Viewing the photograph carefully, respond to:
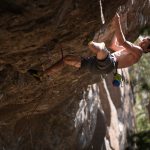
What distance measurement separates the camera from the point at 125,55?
7.21 m

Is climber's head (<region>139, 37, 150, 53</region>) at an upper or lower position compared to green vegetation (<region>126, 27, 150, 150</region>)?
upper

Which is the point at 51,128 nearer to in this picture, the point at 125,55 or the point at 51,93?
the point at 51,93

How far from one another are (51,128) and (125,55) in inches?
217

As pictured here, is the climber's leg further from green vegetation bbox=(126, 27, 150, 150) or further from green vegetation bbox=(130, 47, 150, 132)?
green vegetation bbox=(130, 47, 150, 132)

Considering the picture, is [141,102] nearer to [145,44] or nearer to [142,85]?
[142,85]

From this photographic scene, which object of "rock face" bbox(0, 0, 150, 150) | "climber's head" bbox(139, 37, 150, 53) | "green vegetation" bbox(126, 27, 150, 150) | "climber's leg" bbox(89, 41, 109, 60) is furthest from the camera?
"green vegetation" bbox(126, 27, 150, 150)

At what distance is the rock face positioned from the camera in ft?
19.4

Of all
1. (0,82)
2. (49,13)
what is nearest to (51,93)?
(0,82)

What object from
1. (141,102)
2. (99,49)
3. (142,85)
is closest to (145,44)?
(99,49)

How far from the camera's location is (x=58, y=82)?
30.4ft

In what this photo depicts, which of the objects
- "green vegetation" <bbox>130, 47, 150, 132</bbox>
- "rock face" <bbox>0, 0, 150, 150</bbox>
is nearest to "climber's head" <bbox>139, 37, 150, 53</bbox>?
"rock face" <bbox>0, 0, 150, 150</bbox>

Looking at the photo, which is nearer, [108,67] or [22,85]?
[108,67]

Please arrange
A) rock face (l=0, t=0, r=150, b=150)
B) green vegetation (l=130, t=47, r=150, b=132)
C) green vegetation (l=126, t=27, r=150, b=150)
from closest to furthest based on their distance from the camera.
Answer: rock face (l=0, t=0, r=150, b=150) → green vegetation (l=126, t=27, r=150, b=150) → green vegetation (l=130, t=47, r=150, b=132)

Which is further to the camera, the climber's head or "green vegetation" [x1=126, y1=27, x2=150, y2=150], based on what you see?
"green vegetation" [x1=126, y1=27, x2=150, y2=150]
